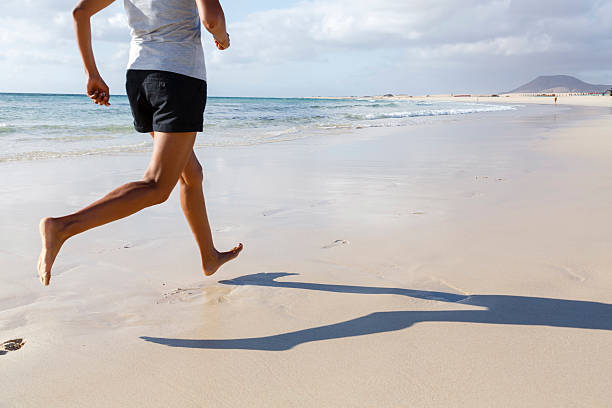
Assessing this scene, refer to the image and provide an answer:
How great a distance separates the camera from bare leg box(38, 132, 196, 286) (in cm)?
179

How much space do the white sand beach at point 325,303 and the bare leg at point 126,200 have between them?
1.11 feet

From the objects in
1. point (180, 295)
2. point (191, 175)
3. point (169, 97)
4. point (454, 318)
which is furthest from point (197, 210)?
point (454, 318)

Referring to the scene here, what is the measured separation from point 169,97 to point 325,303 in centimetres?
102

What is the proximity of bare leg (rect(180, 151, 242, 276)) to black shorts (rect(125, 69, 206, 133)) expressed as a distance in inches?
15.5

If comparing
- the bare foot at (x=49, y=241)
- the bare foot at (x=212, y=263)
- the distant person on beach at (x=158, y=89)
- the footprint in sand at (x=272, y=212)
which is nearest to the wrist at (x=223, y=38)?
the distant person on beach at (x=158, y=89)

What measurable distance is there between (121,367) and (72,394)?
17 centimetres

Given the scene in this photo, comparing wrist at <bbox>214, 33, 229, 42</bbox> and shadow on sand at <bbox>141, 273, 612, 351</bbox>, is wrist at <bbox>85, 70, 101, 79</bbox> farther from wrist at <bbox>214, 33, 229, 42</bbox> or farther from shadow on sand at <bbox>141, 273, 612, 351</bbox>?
shadow on sand at <bbox>141, 273, 612, 351</bbox>

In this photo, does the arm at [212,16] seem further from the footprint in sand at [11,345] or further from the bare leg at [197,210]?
→ the footprint in sand at [11,345]

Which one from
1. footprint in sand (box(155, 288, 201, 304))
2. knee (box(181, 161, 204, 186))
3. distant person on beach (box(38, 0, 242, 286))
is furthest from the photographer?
knee (box(181, 161, 204, 186))

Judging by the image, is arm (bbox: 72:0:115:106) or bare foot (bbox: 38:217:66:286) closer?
bare foot (bbox: 38:217:66:286)

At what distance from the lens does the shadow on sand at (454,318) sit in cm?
175

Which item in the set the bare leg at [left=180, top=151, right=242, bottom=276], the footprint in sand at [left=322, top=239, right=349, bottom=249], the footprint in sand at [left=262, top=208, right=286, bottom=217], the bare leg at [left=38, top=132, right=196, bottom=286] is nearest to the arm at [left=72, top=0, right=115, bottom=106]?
the bare leg at [left=38, top=132, right=196, bottom=286]

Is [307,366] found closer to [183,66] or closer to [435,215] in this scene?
[183,66]

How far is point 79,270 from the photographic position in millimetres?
2510
